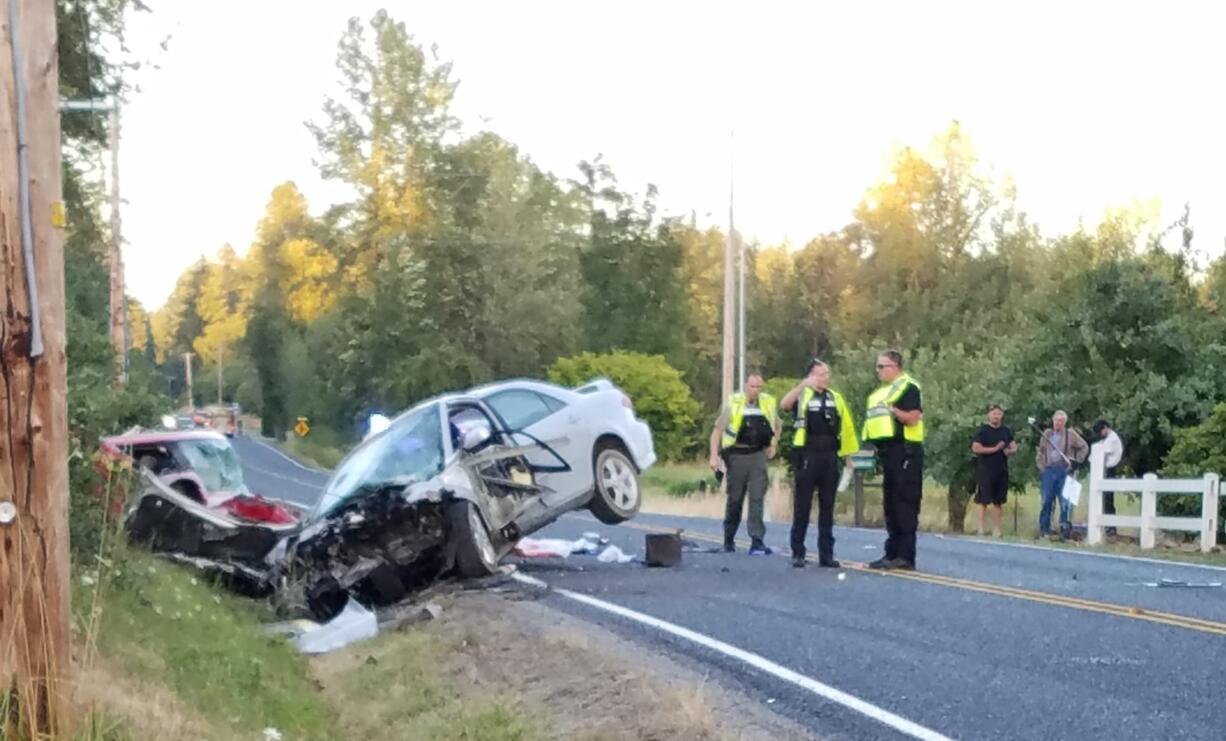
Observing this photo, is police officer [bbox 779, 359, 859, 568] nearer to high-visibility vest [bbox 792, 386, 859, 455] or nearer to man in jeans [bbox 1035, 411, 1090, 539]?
high-visibility vest [bbox 792, 386, 859, 455]

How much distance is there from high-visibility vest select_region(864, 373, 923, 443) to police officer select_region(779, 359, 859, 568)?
56 cm

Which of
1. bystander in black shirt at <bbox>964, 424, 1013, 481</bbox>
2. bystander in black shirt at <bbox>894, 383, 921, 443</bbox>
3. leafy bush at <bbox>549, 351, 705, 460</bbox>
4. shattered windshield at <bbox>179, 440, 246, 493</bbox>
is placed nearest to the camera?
bystander in black shirt at <bbox>894, 383, 921, 443</bbox>

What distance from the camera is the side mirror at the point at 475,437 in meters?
12.5

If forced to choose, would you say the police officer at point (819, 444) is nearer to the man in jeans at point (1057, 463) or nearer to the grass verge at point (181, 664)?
the grass verge at point (181, 664)

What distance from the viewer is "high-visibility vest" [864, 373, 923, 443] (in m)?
12.9

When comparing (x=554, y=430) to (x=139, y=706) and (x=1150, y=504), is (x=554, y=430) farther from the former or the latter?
(x=1150, y=504)

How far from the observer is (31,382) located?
505 cm

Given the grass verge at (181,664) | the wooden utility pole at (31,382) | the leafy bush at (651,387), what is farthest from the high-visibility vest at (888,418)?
the leafy bush at (651,387)

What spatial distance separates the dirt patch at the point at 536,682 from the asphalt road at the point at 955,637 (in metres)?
0.26

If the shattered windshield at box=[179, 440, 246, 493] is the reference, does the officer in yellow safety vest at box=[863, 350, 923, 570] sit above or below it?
above

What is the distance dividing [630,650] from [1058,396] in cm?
1832

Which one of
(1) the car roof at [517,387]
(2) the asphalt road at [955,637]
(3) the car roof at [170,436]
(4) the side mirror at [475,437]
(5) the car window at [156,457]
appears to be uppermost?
(1) the car roof at [517,387]

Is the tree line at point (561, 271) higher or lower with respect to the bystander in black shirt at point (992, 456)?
higher

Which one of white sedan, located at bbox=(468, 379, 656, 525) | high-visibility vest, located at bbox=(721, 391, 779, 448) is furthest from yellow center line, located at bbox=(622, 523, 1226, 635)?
white sedan, located at bbox=(468, 379, 656, 525)
